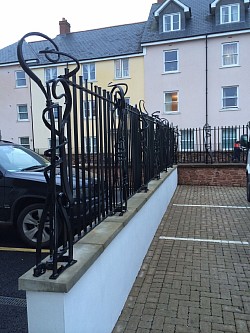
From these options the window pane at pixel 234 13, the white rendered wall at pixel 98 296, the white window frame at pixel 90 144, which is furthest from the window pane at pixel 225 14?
the white window frame at pixel 90 144

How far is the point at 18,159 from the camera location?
556cm

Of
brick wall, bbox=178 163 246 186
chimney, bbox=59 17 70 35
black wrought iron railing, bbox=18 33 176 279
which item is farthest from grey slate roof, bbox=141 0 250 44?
black wrought iron railing, bbox=18 33 176 279

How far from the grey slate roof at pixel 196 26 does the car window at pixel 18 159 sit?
19.1m

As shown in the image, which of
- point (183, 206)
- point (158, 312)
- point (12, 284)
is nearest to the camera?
point (158, 312)

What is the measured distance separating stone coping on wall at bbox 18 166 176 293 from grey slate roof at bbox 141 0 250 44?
2107 centimetres

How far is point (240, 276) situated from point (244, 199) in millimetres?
5387

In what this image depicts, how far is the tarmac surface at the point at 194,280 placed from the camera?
2885 millimetres

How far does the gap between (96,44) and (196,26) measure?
8131 millimetres

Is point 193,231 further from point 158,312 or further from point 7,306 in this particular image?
point 7,306

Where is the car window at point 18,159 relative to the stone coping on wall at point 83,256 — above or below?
above

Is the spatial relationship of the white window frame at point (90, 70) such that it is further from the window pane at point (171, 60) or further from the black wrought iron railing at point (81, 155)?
the black wrought iron railing at point (81, 155)

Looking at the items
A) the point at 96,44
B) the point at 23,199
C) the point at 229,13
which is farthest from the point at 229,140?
the point at 96,44

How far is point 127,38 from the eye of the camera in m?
25.2

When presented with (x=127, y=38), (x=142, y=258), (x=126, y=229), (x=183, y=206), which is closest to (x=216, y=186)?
(x=183, y=206)
